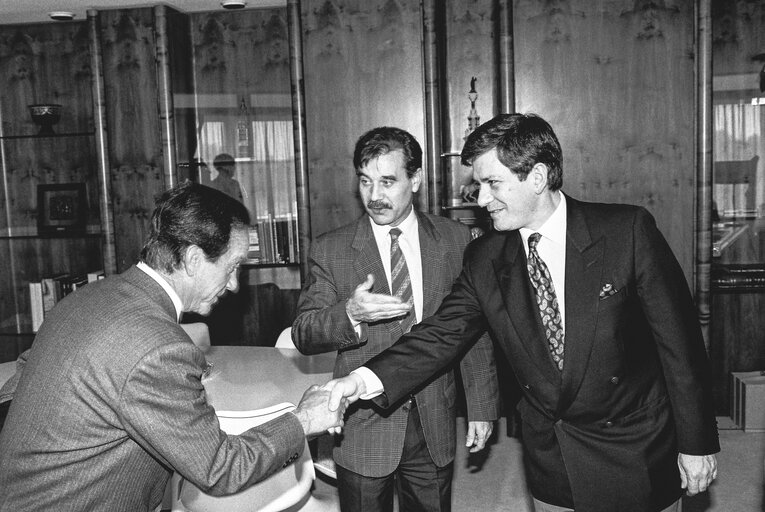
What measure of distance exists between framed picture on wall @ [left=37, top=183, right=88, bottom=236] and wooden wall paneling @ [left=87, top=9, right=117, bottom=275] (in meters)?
0.53

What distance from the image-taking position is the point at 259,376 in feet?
11.8

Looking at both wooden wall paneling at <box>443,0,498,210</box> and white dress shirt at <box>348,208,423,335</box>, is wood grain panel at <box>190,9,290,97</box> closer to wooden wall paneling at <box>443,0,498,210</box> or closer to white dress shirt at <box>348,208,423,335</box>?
wooden wall paneling at <box>443,0,498,210</box>

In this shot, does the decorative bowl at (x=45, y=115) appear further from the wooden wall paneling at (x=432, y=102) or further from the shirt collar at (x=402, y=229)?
the shirt collar at (x=402, y=229)

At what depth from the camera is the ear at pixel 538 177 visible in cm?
225

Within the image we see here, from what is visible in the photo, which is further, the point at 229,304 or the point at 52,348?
the point at 229,304

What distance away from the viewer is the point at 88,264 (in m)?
5.77

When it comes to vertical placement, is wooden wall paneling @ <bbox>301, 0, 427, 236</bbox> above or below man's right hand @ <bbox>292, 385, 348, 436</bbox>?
above

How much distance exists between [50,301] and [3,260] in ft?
2.18

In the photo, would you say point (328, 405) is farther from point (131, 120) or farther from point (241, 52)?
point (241, 52)

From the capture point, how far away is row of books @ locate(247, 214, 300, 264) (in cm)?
546

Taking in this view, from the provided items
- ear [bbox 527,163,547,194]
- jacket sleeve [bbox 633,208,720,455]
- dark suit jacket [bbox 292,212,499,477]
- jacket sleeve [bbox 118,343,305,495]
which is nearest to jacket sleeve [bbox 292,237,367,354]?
dark suit jacket [bbox 292,212,499,477]

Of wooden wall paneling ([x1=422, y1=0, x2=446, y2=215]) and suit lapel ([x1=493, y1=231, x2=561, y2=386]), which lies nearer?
suit lapel ([x1=493, y1=231, x2=561, y2=386])

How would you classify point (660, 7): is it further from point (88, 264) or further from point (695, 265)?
point (88, 264)

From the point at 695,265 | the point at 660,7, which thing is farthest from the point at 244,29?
the point at 695,265
